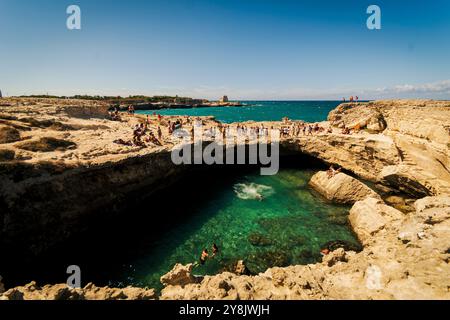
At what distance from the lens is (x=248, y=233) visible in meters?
15.6

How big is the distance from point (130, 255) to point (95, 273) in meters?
1.92

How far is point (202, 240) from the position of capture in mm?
14883

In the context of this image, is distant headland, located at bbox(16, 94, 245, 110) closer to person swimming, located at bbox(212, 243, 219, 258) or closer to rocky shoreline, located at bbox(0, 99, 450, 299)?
rocky shoreline, located at bbox(0, 99, 450, 299)

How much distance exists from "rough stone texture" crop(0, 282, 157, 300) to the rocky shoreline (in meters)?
0.03

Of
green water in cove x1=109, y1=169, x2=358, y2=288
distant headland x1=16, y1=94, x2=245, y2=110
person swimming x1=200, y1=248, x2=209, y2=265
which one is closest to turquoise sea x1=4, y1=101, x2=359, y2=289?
green water in cove x1=109, y1=169, x2=358, y2=288

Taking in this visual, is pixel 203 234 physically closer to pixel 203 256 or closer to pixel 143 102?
pixel 203 256

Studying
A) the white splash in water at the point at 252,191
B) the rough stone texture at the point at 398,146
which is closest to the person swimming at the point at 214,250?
the white splash in water at the point at 252,191

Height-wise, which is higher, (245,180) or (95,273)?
(245,180)

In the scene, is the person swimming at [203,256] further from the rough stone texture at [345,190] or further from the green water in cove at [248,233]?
the rough stone texture at [345,190]

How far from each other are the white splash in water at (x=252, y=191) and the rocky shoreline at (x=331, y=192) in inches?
→ 190

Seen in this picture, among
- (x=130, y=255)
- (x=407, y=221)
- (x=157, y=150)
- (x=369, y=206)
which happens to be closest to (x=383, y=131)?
(x=369, y=206)

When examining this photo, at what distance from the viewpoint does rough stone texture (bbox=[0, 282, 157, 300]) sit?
21.2 ft

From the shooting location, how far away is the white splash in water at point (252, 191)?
2095 cm
